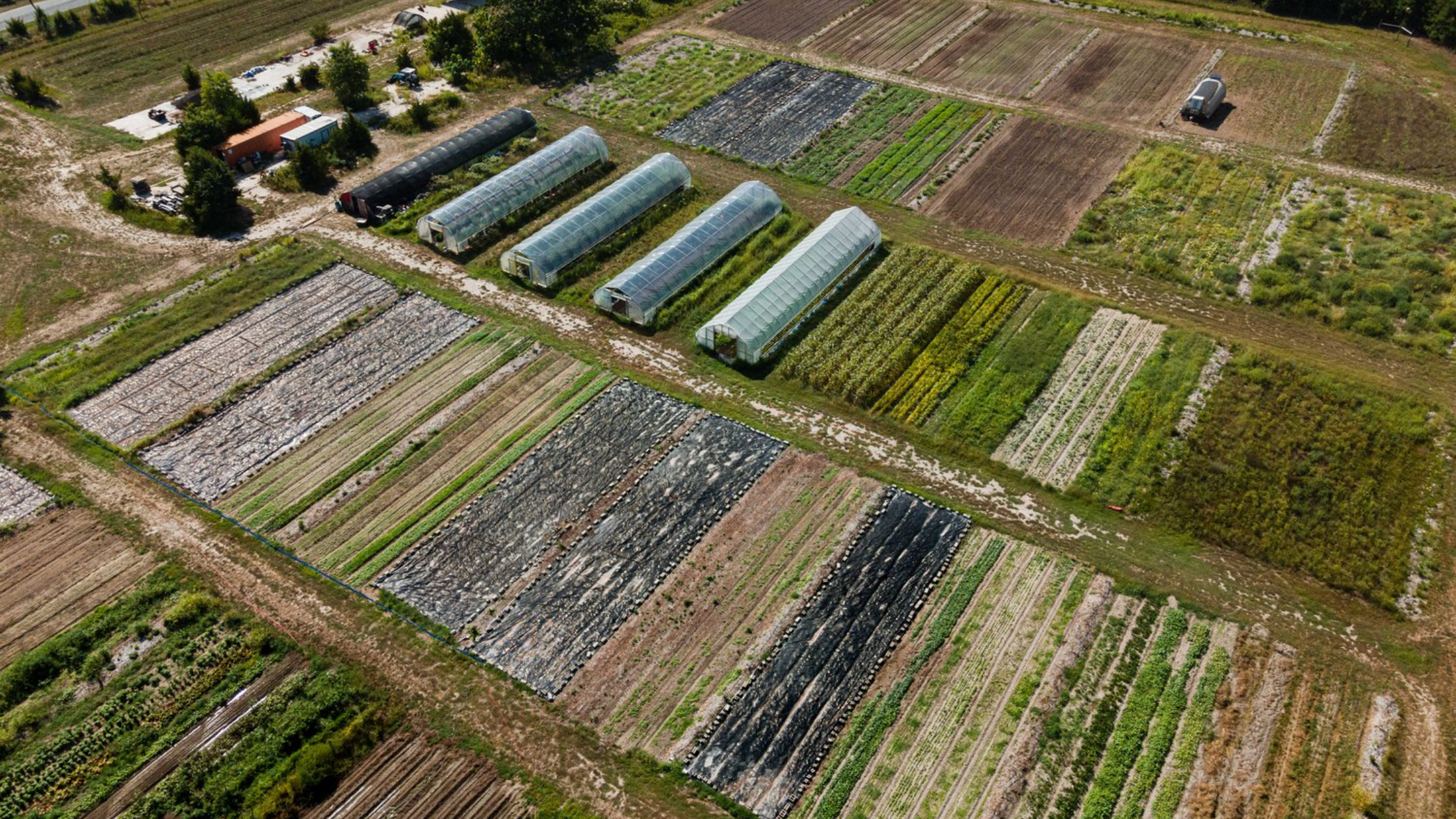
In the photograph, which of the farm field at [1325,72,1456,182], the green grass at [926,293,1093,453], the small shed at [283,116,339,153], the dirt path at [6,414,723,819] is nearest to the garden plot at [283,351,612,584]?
the dirt path at [6,414,723,819]

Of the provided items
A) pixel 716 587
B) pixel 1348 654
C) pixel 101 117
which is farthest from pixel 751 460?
pixel 101 117

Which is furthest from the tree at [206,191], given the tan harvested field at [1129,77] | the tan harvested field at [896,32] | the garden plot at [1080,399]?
the tan harvested field at [1129,77]

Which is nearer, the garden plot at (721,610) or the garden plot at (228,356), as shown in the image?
the garden plot at (721,610)

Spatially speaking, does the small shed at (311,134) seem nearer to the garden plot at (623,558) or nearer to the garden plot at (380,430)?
the garden plot at (380,430)

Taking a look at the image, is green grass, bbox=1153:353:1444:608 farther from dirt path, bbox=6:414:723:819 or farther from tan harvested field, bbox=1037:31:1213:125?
tan harvested field, bbox=1037:31:1213:125

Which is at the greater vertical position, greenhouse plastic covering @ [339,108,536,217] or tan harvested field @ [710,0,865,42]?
greenhouse plastic covering @ [339,108,536,217]

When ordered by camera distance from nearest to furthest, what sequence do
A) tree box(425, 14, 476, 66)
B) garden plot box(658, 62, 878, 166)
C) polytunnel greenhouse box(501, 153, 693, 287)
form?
polytunnel greenhouse box(501, 153, 693, 287) < garden plot box(658, 62, 878, 166) < tree box(425, 14, 476, 66)
